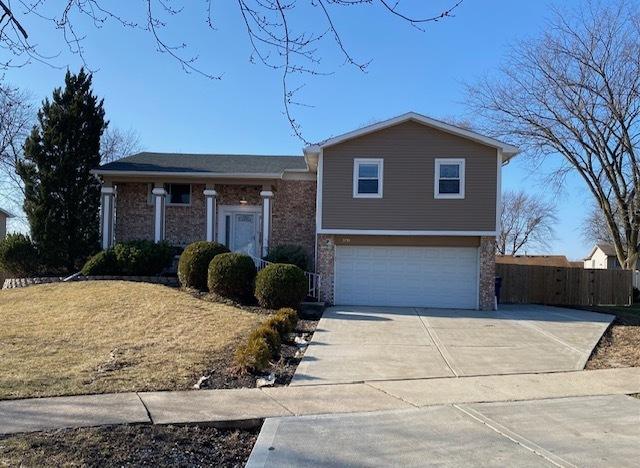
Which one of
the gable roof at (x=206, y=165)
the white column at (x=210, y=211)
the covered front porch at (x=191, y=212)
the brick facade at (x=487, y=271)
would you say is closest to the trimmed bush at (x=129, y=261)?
the white column at (x=210, y=211)

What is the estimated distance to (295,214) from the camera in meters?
21.2

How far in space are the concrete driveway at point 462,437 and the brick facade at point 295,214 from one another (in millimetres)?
14620

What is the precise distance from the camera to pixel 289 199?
70.0 feet

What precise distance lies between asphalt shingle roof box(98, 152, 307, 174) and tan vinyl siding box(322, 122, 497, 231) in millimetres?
3445

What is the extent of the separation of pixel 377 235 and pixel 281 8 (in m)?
13.8

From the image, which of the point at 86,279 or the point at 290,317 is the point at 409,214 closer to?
the point at 290,317

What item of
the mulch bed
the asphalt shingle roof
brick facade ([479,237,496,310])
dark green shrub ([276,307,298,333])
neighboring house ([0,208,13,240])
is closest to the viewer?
the mulch bed

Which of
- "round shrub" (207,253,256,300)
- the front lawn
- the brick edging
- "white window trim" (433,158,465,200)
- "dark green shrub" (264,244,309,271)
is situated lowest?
the front lawn

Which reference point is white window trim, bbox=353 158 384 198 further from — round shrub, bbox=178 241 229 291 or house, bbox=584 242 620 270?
house, bbox=584 242 620 270

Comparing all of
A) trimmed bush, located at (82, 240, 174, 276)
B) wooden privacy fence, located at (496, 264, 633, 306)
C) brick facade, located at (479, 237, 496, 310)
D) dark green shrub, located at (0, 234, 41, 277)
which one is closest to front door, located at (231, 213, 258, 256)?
trimmed bush, located at (82, 240, 174, 276)

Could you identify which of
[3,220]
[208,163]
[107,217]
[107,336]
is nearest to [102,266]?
[107,217]

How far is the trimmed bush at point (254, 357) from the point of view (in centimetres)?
846

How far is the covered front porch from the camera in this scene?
2102 cm

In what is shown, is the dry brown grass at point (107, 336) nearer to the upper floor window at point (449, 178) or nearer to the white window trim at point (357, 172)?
the white window trim at point (357, 172)
